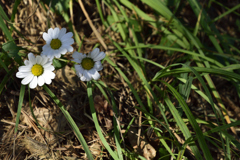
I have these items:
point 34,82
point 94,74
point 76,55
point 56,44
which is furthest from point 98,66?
point 34,82

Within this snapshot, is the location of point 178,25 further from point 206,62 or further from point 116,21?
point 116,21

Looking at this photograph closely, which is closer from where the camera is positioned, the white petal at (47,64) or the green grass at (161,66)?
the white petal at (47,64)

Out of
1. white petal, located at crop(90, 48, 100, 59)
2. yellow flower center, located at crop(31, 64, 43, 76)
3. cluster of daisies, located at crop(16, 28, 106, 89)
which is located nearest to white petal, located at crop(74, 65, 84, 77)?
cluster of daisies, located at crop(16, 28, 106, 89)

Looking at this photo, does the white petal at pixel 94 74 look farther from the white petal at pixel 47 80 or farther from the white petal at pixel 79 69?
the white petal at pixel 47 80

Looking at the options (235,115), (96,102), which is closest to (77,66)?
(96,102)

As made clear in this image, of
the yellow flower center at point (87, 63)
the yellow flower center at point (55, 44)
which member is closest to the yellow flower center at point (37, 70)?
the yellow flower center at point (55, 44)

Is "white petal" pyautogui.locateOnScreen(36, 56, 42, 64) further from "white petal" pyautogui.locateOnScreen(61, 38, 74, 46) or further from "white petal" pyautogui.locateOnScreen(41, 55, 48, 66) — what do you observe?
"white petal" pyautogui.locateOnScreen(61, 38, 74, 46)

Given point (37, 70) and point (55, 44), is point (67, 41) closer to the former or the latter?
point (55, 44)

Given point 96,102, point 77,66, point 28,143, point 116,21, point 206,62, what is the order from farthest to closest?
point 116,21
point 206,62
point 96,102
point 28,143
point 77,66
